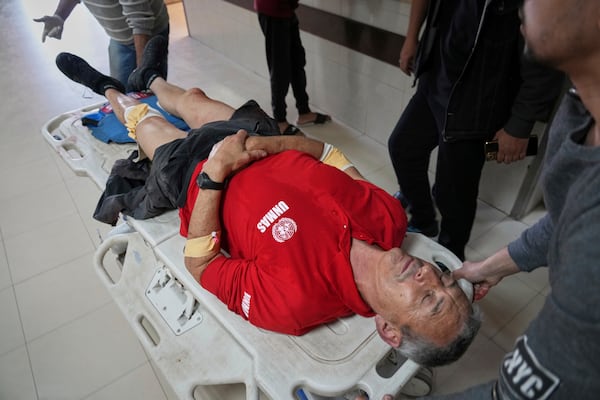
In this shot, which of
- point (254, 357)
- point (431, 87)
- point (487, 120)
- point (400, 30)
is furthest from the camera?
point (400, 30)

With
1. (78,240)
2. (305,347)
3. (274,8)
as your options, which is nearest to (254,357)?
(305,347)

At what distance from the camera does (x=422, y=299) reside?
1.07m

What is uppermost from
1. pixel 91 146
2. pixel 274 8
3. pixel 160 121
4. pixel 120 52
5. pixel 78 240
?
pixel 274 8

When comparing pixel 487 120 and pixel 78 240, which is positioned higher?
pixel 487 120

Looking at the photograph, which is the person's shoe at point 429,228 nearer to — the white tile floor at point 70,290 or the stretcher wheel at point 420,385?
the white tile floor at point 70,290

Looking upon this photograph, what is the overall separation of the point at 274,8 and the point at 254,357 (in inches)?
88.5

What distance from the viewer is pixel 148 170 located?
1.80 m

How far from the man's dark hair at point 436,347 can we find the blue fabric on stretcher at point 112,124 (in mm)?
1534

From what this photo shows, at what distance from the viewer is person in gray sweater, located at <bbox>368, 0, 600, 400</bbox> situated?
49 centimetres

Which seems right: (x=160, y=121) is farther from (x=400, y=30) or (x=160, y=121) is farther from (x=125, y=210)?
(x=400, y=30)

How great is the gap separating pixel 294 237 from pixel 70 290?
58.1 inches

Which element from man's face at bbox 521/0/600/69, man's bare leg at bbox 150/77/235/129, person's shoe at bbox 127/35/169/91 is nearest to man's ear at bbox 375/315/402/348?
man's face at bbox 521/0/600/69

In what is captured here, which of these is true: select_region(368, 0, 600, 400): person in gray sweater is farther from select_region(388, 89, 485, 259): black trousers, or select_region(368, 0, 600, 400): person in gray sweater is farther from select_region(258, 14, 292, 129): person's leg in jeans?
select_region(258, 14, 292, 129): person's leg in jeans

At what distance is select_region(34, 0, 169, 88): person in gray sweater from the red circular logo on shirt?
1.52 meters
